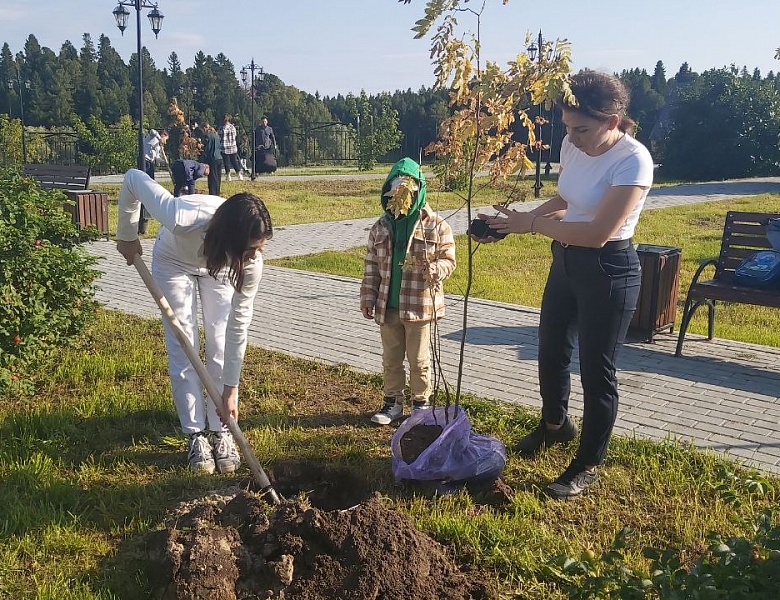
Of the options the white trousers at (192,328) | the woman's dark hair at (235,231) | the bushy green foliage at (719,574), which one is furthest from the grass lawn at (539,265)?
the bushy green foliage at (719,574)

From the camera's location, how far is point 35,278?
5020 mm

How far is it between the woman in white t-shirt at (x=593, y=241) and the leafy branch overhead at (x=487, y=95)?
0.18 metres

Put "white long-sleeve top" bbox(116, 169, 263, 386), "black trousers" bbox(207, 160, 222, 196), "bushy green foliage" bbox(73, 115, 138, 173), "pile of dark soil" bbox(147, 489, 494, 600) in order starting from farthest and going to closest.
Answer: "bushy green foliage" bbox(73, 115, 138, 173)
"black trousers" bbox(207, 160, 222, 196)
"white long-sleeve top" bbox(116, 169, 263, 386)
"pile of dark soil" bbox(147, 489, 494, 600)

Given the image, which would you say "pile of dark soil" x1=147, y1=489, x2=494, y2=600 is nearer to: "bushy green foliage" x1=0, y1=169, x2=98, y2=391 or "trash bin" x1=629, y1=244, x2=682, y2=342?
"bushy green foliage" x1=0, y1=169, x2=98, y2=391

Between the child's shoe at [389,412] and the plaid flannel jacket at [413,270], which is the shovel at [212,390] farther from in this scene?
the plaid flannel jacket at [413,270]

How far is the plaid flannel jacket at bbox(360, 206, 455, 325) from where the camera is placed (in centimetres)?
414

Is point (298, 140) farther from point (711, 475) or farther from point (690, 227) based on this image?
point (711, 475)

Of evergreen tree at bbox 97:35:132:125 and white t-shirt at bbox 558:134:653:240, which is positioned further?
evergreen tree at bbox 97:35:132:125

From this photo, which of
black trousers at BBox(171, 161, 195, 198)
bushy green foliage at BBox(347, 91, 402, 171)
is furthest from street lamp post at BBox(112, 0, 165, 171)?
bushy green foliage at BBox(347, 91, 402, 171)

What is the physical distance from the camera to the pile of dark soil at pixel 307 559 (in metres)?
2.73

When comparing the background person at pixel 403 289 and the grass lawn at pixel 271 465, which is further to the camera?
the background person at pixel 403 289

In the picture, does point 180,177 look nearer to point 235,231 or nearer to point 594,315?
point 235,231

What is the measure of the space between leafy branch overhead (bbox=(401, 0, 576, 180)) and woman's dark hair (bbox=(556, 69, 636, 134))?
0.18m

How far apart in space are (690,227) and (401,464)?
11.8 metres
